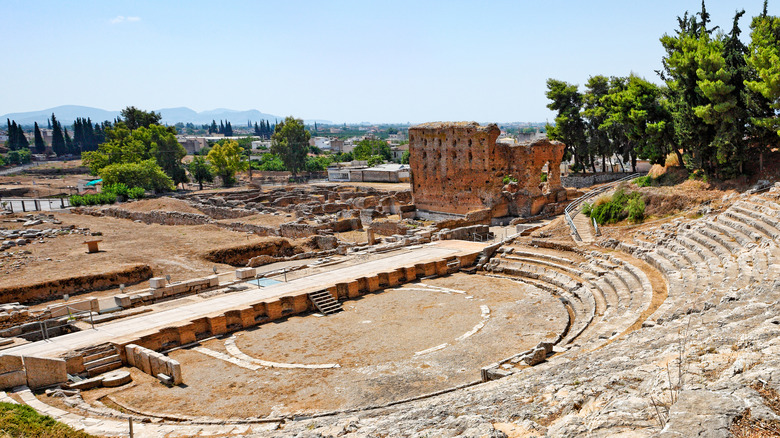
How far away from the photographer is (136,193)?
62750 millimetres

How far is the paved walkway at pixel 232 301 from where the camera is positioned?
17.1 meters

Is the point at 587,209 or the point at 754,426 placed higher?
the point at 754,426

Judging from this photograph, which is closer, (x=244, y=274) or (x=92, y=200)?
(x=244, y=274)

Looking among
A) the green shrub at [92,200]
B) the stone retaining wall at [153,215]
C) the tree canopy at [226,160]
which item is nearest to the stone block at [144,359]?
the stone retaining wall at [153,215]

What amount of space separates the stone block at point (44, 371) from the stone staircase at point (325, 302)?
861 cm

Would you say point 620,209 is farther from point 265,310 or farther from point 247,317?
point 247,317

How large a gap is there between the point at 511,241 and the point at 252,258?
13.9 m

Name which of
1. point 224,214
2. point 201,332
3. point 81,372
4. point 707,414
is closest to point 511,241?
point 201,332

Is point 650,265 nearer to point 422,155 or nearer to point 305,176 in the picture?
point 422,155

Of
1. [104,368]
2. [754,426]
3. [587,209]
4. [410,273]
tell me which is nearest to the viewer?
[754,426]

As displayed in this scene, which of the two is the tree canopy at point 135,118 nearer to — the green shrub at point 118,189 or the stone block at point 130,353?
the green shrub at point 118,189

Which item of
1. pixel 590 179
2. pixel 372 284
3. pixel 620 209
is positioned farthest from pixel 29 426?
pixel 590 179

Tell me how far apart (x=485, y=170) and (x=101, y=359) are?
1179 inches

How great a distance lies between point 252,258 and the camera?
29.9 meters
